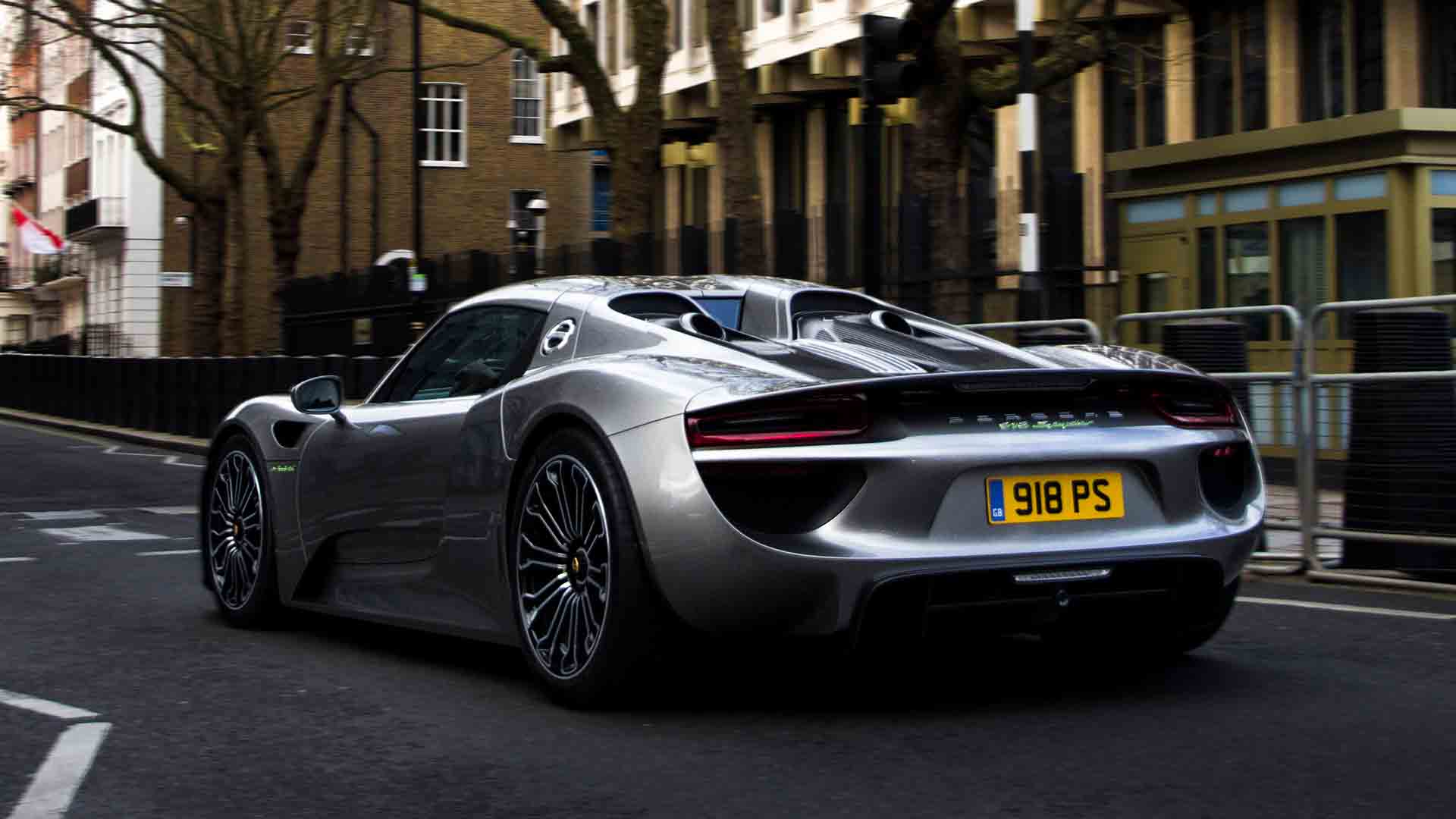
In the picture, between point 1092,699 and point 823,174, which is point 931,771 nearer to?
point 1092,699

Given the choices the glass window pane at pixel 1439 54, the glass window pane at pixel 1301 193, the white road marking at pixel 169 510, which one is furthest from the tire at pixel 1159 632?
the glass window pane at pixel 1439 54

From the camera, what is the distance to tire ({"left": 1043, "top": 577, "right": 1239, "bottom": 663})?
5.95 meters

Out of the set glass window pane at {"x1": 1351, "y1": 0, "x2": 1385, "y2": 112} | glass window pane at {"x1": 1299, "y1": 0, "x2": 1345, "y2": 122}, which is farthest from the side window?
glass window pane at {"x1": 1299, "y1": 0, "x2": 1345, "y2": 122}

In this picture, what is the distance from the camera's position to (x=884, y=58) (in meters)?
12.8

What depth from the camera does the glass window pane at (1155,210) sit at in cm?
2419

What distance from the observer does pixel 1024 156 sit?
18.1m

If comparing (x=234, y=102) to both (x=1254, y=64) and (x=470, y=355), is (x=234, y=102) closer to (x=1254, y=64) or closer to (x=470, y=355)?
(x=1254, y=64)

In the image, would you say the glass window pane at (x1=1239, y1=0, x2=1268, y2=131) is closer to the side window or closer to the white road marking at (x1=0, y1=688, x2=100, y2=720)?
the side window

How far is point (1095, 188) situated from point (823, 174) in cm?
1155

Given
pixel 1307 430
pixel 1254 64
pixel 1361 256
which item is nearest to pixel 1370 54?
pixel 1254 64

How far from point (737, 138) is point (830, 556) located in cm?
1499

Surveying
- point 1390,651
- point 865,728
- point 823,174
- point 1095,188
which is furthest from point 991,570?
point 823,174

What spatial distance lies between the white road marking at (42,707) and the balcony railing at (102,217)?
53.8 meters

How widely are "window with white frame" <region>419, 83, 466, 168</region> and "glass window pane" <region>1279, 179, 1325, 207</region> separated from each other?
36.4 metres
